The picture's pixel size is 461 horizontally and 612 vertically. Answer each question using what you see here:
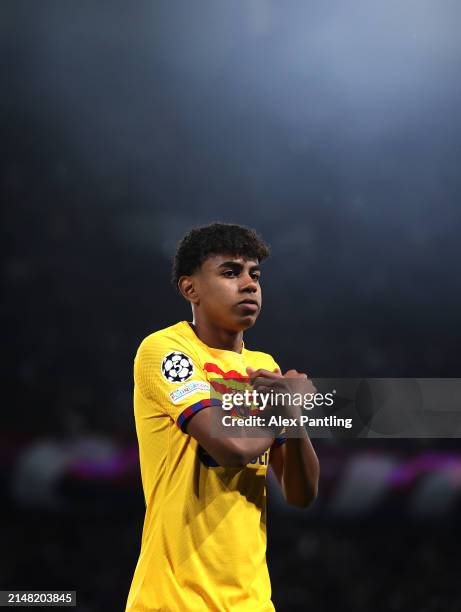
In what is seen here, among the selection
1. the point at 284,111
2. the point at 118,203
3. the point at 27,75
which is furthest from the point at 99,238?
the point at 284,111

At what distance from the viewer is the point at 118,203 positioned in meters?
5.46

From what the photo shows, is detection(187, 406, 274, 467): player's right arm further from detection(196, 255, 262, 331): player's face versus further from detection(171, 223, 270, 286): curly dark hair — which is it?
detection(171, 223, 270, 286): curly dark hair

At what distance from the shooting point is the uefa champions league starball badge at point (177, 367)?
1.99 m

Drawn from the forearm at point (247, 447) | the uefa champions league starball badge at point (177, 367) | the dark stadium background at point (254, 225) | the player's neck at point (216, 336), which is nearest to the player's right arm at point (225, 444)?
the forearm at point (247, 447)

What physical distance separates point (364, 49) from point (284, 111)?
812 millimetres

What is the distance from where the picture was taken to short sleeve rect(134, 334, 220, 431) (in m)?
1.93

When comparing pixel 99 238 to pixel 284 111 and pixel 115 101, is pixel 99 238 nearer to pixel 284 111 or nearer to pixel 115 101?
pixel 115 101

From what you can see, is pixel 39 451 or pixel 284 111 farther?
pixel 284 111

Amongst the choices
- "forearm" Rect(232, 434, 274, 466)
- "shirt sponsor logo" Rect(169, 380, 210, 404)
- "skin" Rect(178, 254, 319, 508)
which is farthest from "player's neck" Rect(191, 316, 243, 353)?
"forearm" Rect(232, 434, 274, 466)

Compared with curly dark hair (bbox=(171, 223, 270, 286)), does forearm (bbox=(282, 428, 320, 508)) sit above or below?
below

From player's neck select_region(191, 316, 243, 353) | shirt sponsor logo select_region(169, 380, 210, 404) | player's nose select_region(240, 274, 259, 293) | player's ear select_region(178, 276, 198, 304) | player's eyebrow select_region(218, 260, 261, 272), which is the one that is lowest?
shirt sponsor logo select_region(169, 380, 210, 404)

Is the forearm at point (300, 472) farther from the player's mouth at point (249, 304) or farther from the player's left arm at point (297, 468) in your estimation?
the player's mouth at point (249, 304)

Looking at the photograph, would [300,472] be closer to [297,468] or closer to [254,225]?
[297,468]

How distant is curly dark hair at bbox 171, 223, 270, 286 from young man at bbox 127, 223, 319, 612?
0.07m
